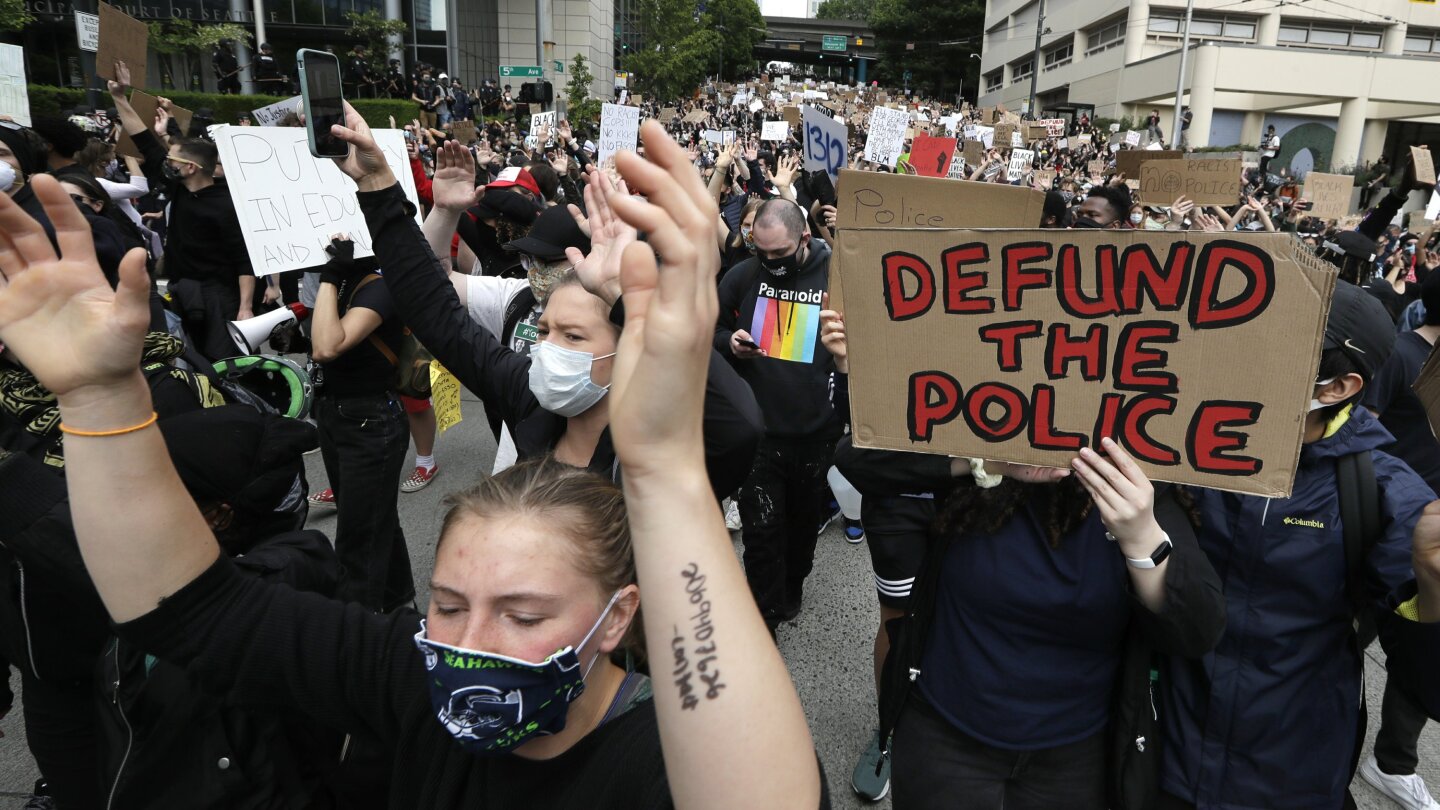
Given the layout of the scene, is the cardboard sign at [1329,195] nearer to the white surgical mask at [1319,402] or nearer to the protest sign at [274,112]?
the white surgical mask at [1319,402]

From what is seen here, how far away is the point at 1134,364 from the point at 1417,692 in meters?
0.96

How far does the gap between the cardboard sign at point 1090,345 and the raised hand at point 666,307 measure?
782mm

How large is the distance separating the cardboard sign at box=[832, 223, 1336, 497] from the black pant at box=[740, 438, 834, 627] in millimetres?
2120

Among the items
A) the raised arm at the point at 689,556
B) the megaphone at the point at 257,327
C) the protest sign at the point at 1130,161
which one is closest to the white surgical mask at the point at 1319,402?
the raised arm at the point at 689,556

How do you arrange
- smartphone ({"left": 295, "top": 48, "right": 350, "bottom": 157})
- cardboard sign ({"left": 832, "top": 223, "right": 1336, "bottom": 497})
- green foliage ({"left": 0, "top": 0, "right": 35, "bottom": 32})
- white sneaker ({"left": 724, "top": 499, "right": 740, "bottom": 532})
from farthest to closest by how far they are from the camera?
green foliage ({"left": 0, "top": 0, "right": 35, "bottom": 32})
white sneaker ({"left": 724, "top": 499, "right": 740, "bottom": 532})
smartphone ({"left": 295, "top": 48, "right": 350, "bottom": 157})
cardboard sign ({"left": 832, "top": 223, "right": 1336, "bottom": 497})

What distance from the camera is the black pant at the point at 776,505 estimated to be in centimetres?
385

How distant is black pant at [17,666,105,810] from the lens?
2029 millimetres

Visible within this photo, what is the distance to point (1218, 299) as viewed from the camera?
147cm

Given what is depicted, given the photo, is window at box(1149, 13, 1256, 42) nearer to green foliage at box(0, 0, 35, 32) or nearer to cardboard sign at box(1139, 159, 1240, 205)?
cardboard sign at box(1139, 159, 1240, 205)

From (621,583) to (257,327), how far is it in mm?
3964

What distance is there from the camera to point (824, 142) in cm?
659

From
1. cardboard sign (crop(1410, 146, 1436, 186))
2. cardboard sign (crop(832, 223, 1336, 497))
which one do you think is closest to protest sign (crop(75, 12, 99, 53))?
cardboard sign (crop(832, 223, 1336, 497))

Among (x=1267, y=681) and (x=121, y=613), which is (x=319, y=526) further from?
(x=1267, y=681)

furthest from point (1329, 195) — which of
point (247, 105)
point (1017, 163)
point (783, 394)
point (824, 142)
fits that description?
point (247, 105)
